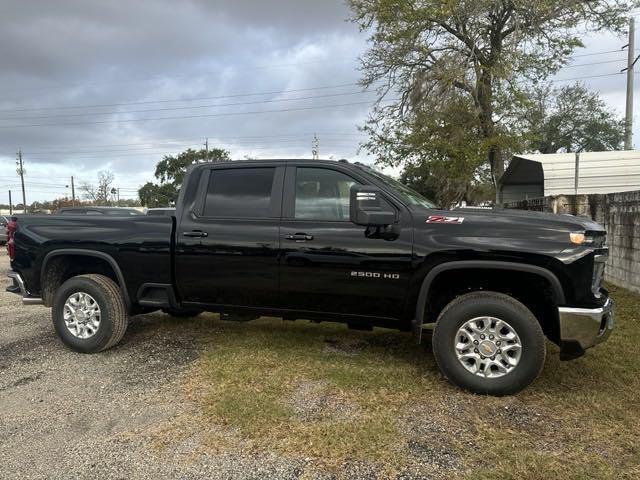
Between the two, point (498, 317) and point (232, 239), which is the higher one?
point (232, 239)

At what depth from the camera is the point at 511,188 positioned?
2570 centimetres

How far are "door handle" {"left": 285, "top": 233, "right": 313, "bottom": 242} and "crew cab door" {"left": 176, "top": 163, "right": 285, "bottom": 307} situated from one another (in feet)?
0.39

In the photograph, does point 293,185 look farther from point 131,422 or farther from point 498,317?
point 131,422

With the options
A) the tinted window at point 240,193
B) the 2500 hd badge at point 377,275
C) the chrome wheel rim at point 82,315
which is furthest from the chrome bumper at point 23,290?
the 2500 hd badge at point 377,275

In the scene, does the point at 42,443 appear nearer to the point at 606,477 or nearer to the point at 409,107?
the point at 606,477

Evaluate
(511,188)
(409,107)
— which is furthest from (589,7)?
(511,188)

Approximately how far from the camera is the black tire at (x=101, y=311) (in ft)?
16.5

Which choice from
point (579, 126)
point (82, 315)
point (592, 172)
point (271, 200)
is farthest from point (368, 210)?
point (579, 126)

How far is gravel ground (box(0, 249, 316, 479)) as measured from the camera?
301 cm

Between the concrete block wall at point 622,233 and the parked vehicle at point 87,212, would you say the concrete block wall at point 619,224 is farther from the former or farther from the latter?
the parked vehicle at point 87,212

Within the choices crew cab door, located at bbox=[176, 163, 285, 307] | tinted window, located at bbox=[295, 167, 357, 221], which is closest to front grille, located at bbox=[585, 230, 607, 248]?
tinted window, located at bbox=[295, 167, 357, 221]

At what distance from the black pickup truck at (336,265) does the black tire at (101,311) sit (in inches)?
0.5

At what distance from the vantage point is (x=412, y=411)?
12.2 feet

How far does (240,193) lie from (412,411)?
252 centimetres
